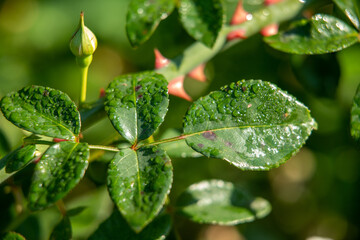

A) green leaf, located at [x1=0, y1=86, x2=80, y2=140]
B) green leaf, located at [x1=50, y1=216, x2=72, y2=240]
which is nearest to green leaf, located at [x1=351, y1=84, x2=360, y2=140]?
green leaf, located at [x1=0, y1=86, x2=80, y2=140]

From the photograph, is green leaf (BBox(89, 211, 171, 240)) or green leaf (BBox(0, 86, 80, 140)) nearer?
green leaf (BBox(0, 86, 80, 140))

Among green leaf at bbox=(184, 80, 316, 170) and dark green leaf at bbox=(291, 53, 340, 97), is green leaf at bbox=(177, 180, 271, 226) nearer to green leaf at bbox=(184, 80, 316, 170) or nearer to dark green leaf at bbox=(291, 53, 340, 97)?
green leaf at bbox=(184, 80, 316, 170)

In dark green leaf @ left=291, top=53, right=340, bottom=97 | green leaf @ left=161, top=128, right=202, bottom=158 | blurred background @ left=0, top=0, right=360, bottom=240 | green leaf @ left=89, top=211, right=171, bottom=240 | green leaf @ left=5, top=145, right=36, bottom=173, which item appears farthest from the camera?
blurred background @ left=0, top=0, right=360, bottom=240

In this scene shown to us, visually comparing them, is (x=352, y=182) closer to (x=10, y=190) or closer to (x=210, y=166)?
(x=210, y=166)

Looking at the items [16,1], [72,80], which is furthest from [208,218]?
[16,1]

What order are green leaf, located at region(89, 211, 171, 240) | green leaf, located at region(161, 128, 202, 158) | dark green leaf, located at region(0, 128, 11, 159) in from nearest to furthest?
green leaf, located at region(89, 211, 171, 240) < green leaf, located at region(161, 128, 202, 158) < dark green leaf, located at region(0, 128, 11, 159)

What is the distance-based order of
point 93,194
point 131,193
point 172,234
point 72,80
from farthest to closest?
point 72,80 < point 93,194 < point 172,234 < point 131,193

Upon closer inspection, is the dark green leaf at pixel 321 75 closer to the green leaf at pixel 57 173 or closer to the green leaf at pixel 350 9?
the green leaf at pixel 350 9
